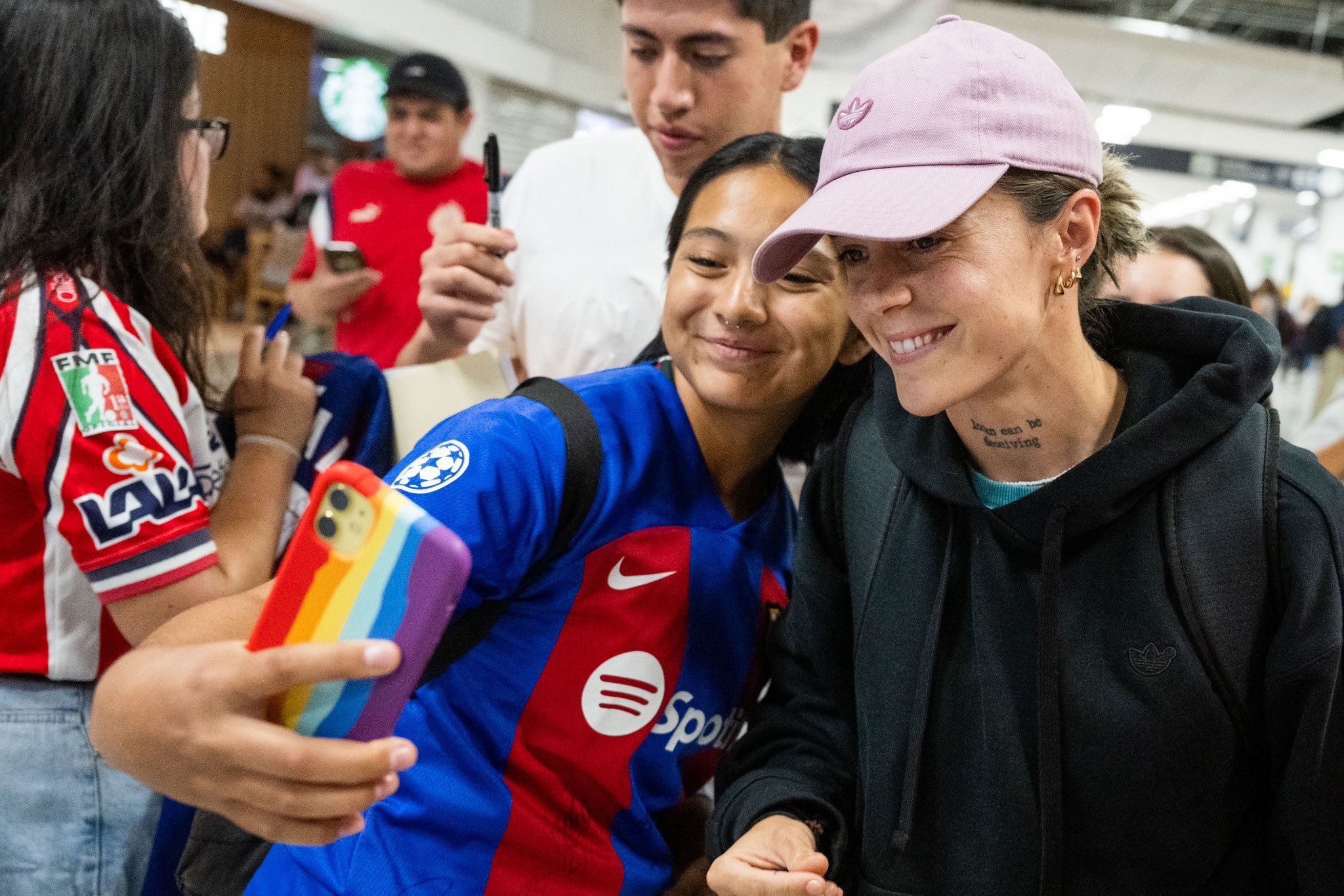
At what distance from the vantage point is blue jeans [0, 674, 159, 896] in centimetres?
135

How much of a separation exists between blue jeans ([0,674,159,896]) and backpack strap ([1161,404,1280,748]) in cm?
132

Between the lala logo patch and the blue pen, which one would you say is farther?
the blue pen

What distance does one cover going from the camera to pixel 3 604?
1366 millimetres

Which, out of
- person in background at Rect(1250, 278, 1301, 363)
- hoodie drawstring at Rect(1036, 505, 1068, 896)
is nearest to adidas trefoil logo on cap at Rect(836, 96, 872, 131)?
hoodie drawstring at Rect(1036, 505, 1068, 896)

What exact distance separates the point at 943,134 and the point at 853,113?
0.40ft

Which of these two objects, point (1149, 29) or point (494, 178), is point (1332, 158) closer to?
point (1149, 29)

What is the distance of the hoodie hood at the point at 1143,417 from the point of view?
1.13 m

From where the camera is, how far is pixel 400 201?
366 centimetres

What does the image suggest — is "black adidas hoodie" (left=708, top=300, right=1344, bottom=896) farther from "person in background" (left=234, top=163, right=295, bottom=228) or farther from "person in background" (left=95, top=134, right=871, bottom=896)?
"person in background" (left=234, top=163, right=295, bottom=228)

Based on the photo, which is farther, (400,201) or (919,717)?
(400,201)

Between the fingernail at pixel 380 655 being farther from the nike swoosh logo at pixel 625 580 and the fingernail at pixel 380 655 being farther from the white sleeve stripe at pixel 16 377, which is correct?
the white sleeve stripe at pixel 16 377

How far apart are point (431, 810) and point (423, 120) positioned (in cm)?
305

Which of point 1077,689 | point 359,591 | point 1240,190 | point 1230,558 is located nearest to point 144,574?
point 359,591

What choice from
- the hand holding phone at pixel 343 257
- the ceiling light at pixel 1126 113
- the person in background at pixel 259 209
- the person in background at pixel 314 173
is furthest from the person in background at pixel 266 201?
the ceiling light at pixel 1126 113
